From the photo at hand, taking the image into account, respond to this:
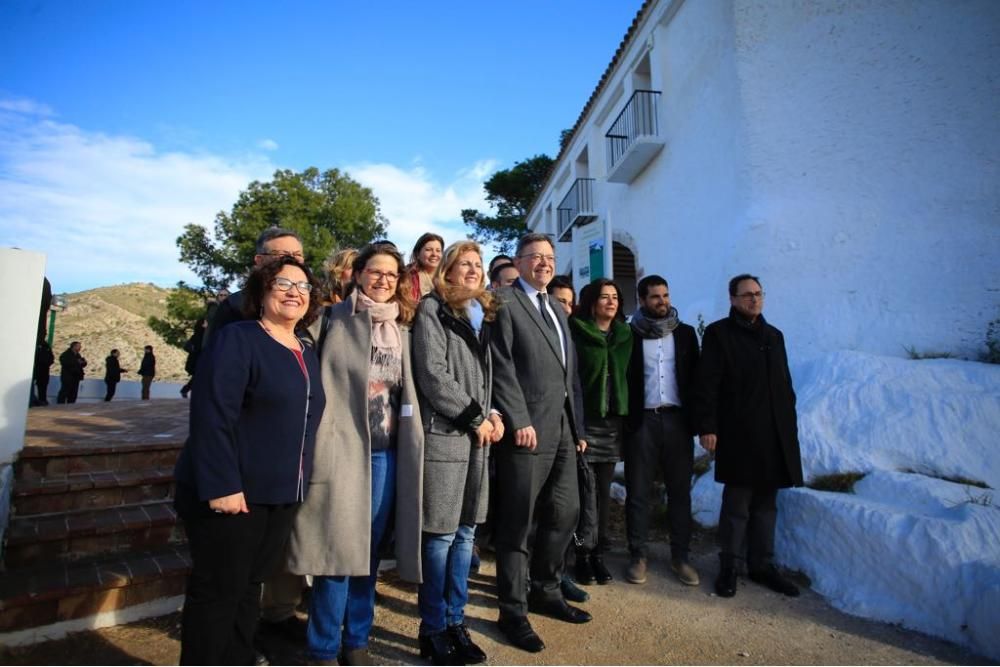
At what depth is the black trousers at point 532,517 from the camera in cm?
267

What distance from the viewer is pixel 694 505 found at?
439 cm

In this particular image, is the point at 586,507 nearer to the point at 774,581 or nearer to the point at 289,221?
the point at 774,581

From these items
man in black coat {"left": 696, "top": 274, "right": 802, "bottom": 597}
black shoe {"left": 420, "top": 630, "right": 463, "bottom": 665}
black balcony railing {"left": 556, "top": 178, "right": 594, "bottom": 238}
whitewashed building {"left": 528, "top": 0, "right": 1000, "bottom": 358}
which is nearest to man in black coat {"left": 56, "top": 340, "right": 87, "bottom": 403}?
whitewashed building {"left": 528, "top": 0, "right": 1000, "bottom": 358}

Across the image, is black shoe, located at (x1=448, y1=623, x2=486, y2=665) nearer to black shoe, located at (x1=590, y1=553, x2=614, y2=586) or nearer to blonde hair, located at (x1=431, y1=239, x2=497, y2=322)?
black shoe, located at (x1=590, y1=553, x2=614, y2=586)

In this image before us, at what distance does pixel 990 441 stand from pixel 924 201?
3482mm

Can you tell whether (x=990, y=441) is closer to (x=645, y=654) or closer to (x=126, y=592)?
(x=645, y=654)

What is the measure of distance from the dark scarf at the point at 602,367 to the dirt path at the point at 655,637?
1.14 meters

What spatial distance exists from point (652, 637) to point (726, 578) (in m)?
0.80

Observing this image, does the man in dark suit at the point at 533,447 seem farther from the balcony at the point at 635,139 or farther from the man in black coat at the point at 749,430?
the balcony at the point at 635,139

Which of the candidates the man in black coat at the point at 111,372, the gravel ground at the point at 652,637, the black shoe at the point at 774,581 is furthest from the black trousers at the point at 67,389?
the black shoe at the point at 774,581

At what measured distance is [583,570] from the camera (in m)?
3.40

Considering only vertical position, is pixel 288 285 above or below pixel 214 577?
above

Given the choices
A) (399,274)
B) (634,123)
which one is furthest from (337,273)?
(634,123)

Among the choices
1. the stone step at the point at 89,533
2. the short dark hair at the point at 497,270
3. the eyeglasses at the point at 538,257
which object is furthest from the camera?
the short dark hair at the point at 497,270
